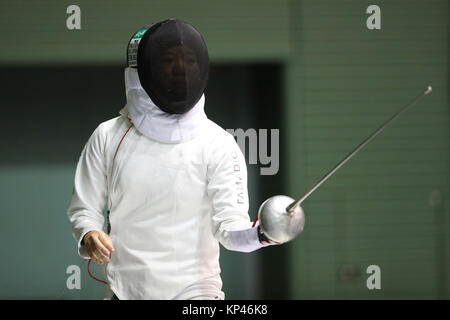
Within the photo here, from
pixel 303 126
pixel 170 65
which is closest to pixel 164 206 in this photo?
pixel 170 65

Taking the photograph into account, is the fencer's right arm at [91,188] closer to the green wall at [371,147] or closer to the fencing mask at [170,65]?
the fencing mask at [170,65]

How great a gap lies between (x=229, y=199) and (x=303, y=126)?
197cm

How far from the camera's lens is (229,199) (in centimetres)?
175

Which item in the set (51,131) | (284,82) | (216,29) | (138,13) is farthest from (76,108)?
(284,82)

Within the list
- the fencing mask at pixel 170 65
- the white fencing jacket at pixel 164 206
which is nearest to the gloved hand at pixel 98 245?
the white fencing jacket at pixel 164 206

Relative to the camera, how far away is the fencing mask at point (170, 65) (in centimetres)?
Answer: 187

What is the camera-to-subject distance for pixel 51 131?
365 cm

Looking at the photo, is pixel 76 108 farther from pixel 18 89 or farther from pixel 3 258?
pixel 3 258

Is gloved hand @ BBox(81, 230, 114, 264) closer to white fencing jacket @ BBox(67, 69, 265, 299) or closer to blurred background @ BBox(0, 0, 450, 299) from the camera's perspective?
white fencing jacket @ BBox(67, 69, 265, 299)

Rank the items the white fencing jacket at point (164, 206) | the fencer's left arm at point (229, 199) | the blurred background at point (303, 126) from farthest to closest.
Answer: the blurred background at point (303, 126), the white fencing jacket at point (164, 206), the fencer's left arm at point (229, 199)

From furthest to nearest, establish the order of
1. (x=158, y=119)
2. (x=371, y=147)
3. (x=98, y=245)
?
(x=371, y=147), (x=158, y=119), (x=98, y=245)

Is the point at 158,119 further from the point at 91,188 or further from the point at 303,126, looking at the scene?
the point at 303,126

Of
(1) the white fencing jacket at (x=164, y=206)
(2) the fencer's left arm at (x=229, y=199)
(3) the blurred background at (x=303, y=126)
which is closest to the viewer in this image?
(2) the fencer's left arm at (x=229, y=199)
